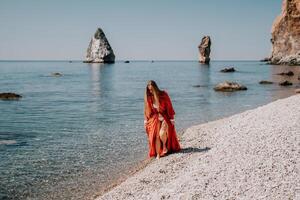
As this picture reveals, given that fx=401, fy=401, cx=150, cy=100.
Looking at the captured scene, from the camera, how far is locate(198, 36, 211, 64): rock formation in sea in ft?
494

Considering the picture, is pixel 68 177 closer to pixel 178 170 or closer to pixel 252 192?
pixel 178 170

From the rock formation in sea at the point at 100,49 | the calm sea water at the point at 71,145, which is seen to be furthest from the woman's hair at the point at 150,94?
the rock formation in sea at the point at 100,49

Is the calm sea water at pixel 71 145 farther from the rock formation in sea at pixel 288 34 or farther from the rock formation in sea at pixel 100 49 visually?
the rock formation in sea at pixel 100 49

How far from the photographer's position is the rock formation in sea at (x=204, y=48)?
15062 centimetres

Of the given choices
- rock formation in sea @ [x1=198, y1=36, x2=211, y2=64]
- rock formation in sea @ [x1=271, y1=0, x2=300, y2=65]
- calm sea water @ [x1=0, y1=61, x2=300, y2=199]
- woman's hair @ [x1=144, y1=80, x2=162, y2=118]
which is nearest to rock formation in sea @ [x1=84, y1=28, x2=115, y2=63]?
rock formation in sea @ [x1=198, y1=36, x2=211, y2=64]

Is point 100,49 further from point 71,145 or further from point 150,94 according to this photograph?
point 150,94

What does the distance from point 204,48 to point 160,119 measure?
147 metres

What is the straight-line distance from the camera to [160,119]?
1241 centimetres

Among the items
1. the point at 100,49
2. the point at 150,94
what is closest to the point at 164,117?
the point at 150,94

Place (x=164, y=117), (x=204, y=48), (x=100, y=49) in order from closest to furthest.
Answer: (x=164, y=117) → (x=204, y=48) → (x=100, y=49)

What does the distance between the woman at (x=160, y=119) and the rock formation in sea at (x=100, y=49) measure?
574 ft

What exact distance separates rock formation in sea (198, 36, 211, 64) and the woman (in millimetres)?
140591

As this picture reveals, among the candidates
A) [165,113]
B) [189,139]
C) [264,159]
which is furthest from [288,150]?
[189,139]

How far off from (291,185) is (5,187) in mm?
8026
